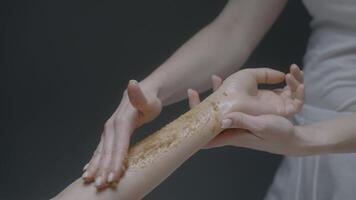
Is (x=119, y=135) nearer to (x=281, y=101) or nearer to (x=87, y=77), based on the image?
(x=281, y=101)

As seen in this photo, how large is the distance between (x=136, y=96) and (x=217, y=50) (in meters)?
0.21

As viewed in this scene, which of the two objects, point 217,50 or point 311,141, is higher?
point 217,50

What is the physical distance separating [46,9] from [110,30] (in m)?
0.14

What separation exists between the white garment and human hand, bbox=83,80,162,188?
0.25 m

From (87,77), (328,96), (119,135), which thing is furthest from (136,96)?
(87,77)

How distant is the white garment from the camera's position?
77cm

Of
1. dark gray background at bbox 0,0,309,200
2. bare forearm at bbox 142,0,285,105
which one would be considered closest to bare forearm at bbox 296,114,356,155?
bare forearm at bbox 142,0,285,105

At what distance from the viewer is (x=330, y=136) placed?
65 centimetres

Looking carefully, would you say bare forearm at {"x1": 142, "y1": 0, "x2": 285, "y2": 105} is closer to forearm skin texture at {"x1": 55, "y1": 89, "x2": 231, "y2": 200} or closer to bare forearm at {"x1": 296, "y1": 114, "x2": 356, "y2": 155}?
forearm skin texture at {"x1": 55, "y1": 89, "x2": 231, "y2": 200}

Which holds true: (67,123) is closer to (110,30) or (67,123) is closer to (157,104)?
(110,30)

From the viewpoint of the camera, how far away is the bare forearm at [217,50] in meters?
0.79

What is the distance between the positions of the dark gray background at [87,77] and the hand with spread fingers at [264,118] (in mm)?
466

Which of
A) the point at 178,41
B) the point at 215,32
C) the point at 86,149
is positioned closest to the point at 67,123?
the point at 86,149

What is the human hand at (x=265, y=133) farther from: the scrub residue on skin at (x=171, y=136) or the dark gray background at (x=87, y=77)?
the dark gray background at (x=87, y=77)
